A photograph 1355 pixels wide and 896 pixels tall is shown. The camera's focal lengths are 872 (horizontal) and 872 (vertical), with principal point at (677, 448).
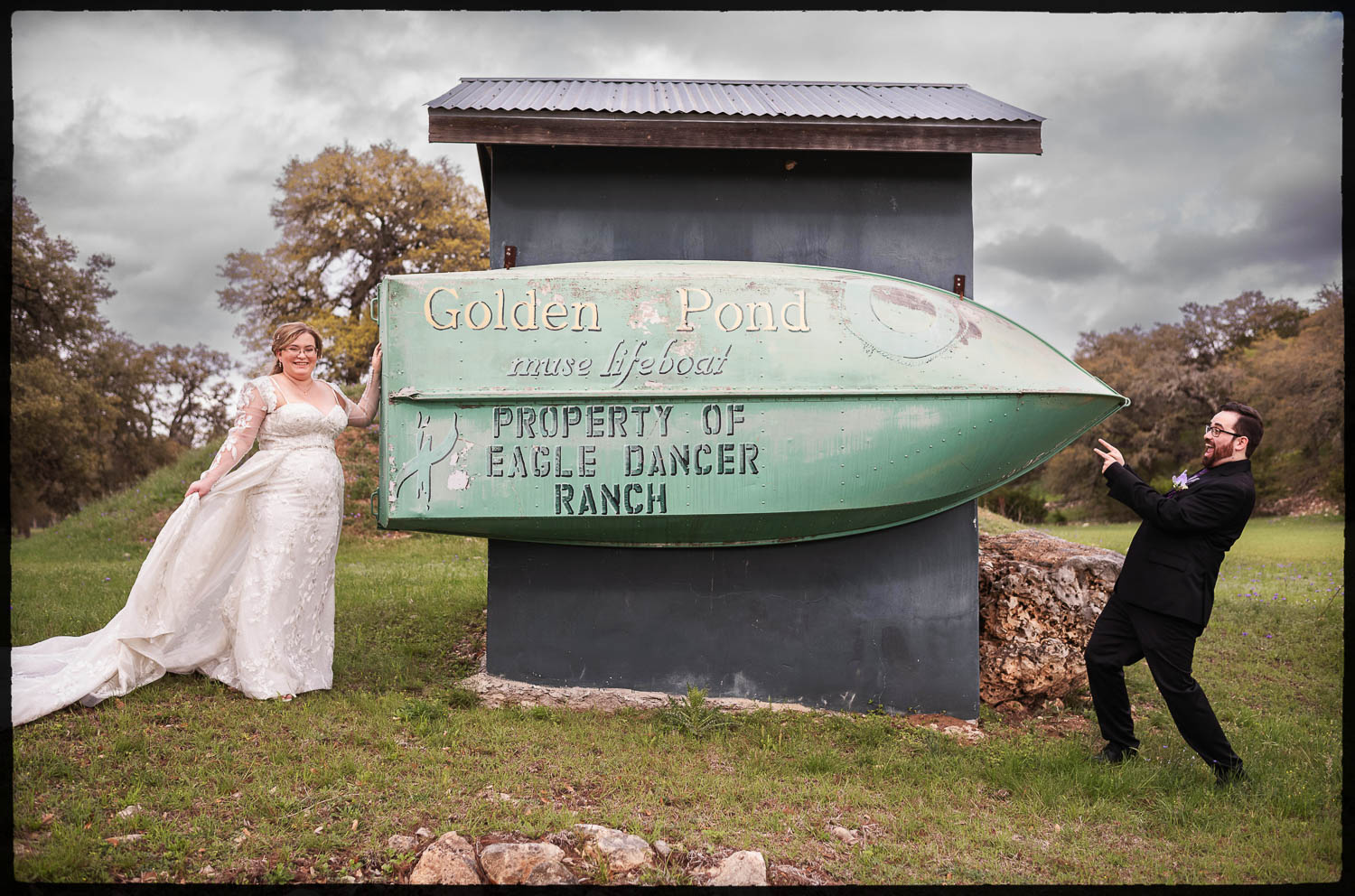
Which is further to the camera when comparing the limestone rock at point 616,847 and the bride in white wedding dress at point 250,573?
the bride in white wedding dress at point 250,573

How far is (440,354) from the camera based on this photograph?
4.96 metres

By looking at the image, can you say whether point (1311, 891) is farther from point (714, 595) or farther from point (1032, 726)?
point (714, 595)

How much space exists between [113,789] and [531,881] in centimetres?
201

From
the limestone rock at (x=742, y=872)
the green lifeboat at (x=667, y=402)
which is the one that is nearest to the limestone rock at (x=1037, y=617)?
the green lifeboat at (x=667, y=402)

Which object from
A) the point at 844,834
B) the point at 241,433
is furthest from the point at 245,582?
the point at 844,834

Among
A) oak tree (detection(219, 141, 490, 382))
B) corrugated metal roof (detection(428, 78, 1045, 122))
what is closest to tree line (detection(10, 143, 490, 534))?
oak tree (detection(219, 141, 490, 382))

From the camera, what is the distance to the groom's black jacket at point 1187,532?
4.26 meters

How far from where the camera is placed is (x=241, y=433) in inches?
197

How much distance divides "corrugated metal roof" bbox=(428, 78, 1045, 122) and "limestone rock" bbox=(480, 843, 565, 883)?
3.92m

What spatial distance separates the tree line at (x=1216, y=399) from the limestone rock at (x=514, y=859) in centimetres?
1955

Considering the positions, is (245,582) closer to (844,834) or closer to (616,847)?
(616,847)

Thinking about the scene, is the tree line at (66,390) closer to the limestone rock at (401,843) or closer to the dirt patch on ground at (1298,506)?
the limestone rock at (401,843)

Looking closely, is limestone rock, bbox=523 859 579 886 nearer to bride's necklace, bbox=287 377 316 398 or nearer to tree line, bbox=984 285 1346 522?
bride's necklace, bbox=287 377 316 398

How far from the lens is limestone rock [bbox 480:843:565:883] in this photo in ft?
10.8
